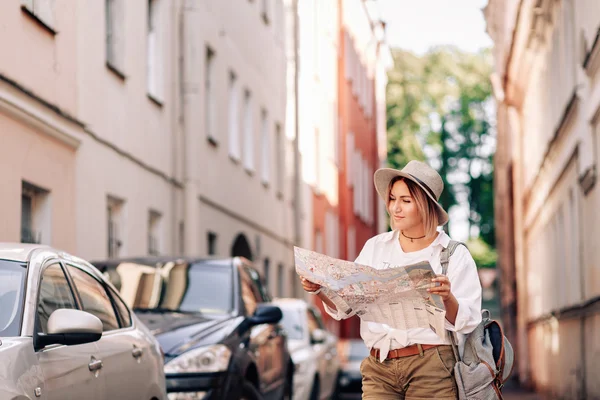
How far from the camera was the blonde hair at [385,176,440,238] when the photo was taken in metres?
5.85

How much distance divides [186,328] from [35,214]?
394 centimetres

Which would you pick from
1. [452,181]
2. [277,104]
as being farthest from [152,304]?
[452,181]

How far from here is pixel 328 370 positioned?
18906mm

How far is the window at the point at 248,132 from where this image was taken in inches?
1091

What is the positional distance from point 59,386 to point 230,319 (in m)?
5.05

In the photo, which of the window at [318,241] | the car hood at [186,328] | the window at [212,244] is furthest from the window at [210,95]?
the window at [318,241]

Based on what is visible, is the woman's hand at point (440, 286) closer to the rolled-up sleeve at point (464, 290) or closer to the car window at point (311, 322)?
the rolled-up sleeve at point (464, 290)

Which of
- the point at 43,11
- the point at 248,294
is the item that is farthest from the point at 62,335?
the point at 43,11

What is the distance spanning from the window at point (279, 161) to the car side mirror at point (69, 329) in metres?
24.9

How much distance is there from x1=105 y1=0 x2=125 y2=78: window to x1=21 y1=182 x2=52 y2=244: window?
347 cm

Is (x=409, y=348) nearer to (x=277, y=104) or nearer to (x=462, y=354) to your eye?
(x=462, y=354)

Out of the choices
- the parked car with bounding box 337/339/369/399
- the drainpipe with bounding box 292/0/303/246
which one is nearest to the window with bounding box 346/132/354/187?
the drainpipe with bounding box 292/0/303/246

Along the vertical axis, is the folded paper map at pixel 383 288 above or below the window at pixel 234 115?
below

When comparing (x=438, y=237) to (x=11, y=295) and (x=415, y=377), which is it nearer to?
(x=415, y=377)
